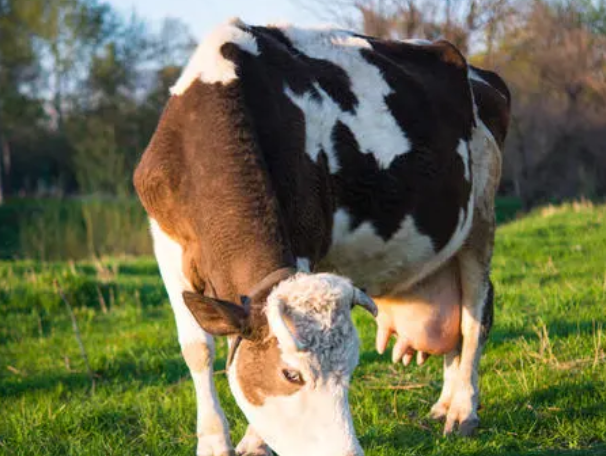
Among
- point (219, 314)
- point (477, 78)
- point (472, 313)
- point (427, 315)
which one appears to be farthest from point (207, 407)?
point (477, 78)

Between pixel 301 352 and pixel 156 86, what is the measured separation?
101 ft

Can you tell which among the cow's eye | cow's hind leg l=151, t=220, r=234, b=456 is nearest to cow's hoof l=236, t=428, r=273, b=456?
cow's hind leg l=151, t=220, r=234, b=456

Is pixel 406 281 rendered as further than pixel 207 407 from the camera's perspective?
Yes

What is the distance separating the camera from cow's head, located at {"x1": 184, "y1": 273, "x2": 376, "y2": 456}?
133 inches

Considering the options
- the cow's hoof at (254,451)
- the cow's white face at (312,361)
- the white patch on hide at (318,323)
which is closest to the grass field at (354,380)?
the cow's hoof at (254,451)

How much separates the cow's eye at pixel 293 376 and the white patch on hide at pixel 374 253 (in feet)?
4.14

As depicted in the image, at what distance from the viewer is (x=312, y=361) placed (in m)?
3.39

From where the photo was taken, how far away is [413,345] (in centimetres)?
587

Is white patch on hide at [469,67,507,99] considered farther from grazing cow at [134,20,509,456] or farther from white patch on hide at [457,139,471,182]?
white patch on hide at [457,139,471,182]

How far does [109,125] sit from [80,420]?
27.5 metres

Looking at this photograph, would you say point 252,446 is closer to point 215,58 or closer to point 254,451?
point 254,451

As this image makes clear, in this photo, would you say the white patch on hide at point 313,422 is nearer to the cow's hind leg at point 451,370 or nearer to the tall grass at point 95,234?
the cow's hind leg at point 451,370

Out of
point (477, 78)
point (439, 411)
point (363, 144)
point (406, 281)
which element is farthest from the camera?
point (477, 78)

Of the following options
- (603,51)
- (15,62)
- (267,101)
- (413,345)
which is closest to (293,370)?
(267,101)
